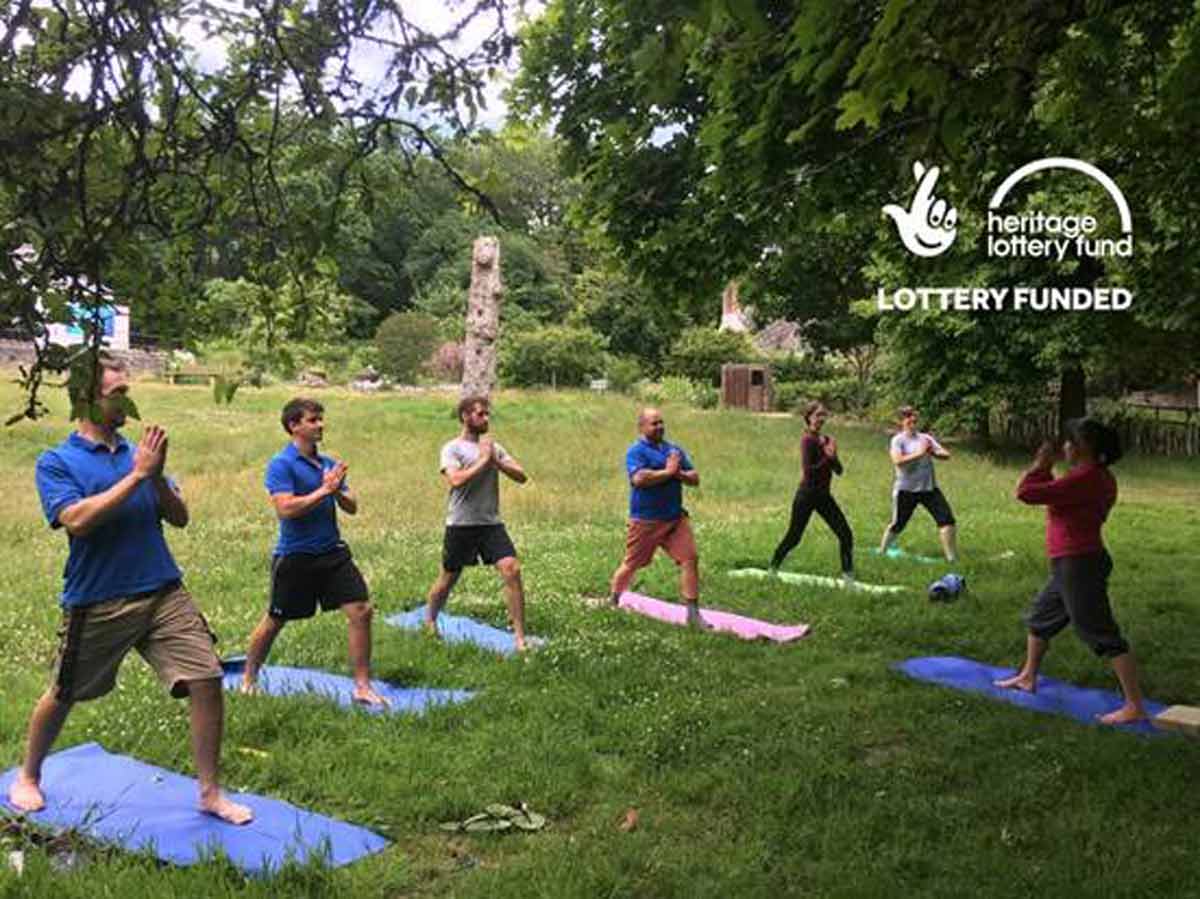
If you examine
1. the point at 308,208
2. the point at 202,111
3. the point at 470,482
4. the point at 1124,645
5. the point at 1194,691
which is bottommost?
the point at 1194,691

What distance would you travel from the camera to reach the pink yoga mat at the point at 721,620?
28.3ft

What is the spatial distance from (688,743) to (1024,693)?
2.55 metres

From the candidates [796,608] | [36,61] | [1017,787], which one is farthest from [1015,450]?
[36,61]

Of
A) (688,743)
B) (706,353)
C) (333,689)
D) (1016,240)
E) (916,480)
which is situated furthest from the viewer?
(706,353)

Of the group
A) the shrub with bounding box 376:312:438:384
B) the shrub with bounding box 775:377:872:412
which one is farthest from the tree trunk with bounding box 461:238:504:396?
the shrub with bounding box 376:312:438:384

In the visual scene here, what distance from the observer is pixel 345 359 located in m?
45.9

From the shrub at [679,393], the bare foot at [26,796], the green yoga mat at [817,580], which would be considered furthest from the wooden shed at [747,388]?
the bare foot at [26,796]

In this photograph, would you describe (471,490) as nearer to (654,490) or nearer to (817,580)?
(654,490)

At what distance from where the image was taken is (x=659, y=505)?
8789 mm

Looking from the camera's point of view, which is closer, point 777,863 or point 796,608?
point 777,863

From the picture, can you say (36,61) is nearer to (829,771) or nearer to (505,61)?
(505,61)

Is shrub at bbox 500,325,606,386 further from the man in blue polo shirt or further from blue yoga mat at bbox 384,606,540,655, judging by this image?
the man in blue polo shirt

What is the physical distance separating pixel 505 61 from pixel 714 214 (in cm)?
446

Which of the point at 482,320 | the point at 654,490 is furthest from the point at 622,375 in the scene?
the point at 654,490
